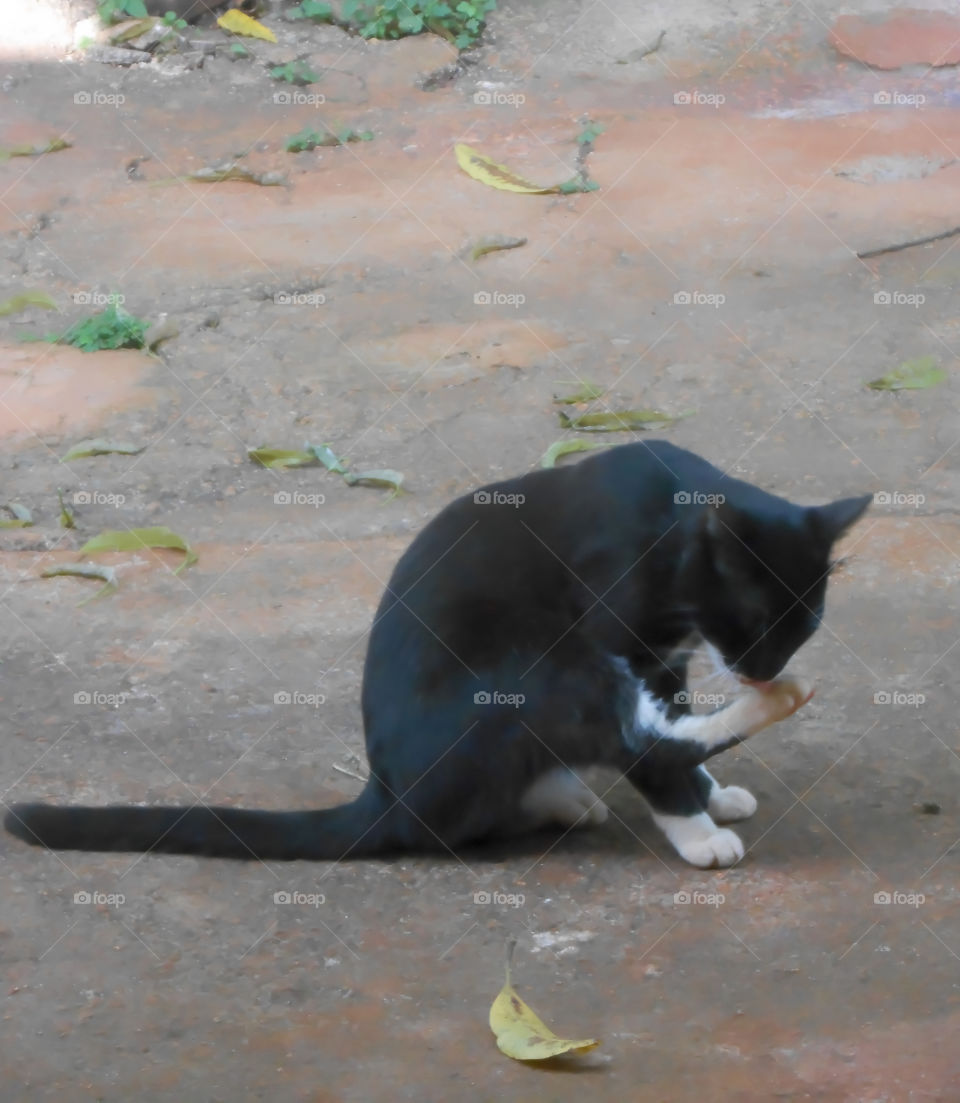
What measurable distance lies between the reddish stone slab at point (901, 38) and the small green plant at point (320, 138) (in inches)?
106

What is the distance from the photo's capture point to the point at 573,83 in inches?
296

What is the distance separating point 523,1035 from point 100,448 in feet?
10.7

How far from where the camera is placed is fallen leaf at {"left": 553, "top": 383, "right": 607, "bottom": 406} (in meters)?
5.27

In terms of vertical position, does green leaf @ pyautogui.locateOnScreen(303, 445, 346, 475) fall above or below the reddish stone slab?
below

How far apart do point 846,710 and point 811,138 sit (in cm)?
428

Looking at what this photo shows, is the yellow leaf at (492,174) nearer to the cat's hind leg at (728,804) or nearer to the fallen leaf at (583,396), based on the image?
the fallen leaf at (583,396)

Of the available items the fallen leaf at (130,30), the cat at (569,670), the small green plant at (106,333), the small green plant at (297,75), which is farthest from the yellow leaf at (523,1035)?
the fallen leaf at (130,30)

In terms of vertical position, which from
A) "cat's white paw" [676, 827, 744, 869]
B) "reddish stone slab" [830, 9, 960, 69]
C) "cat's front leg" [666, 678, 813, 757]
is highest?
"cat's front leg" [666, 678, 813, 757]

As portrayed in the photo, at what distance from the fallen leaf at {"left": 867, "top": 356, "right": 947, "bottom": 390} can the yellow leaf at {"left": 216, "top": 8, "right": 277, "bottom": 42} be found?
4.32 metres

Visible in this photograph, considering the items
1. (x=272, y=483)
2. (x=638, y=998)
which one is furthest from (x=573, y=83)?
(x=638, y=998)

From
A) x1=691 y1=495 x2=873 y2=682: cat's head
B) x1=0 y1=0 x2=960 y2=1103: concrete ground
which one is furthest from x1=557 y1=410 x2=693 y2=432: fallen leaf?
x1=691 y1=495 x2=873 y2=682: cat's head

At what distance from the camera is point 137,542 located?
4469 millimetres

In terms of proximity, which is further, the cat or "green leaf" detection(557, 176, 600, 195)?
"green leaf" detection(557, 176, 600, 195)

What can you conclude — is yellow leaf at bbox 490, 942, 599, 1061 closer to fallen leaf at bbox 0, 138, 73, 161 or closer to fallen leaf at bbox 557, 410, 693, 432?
fallen leaf at bbox 557, 410, 693, 432
